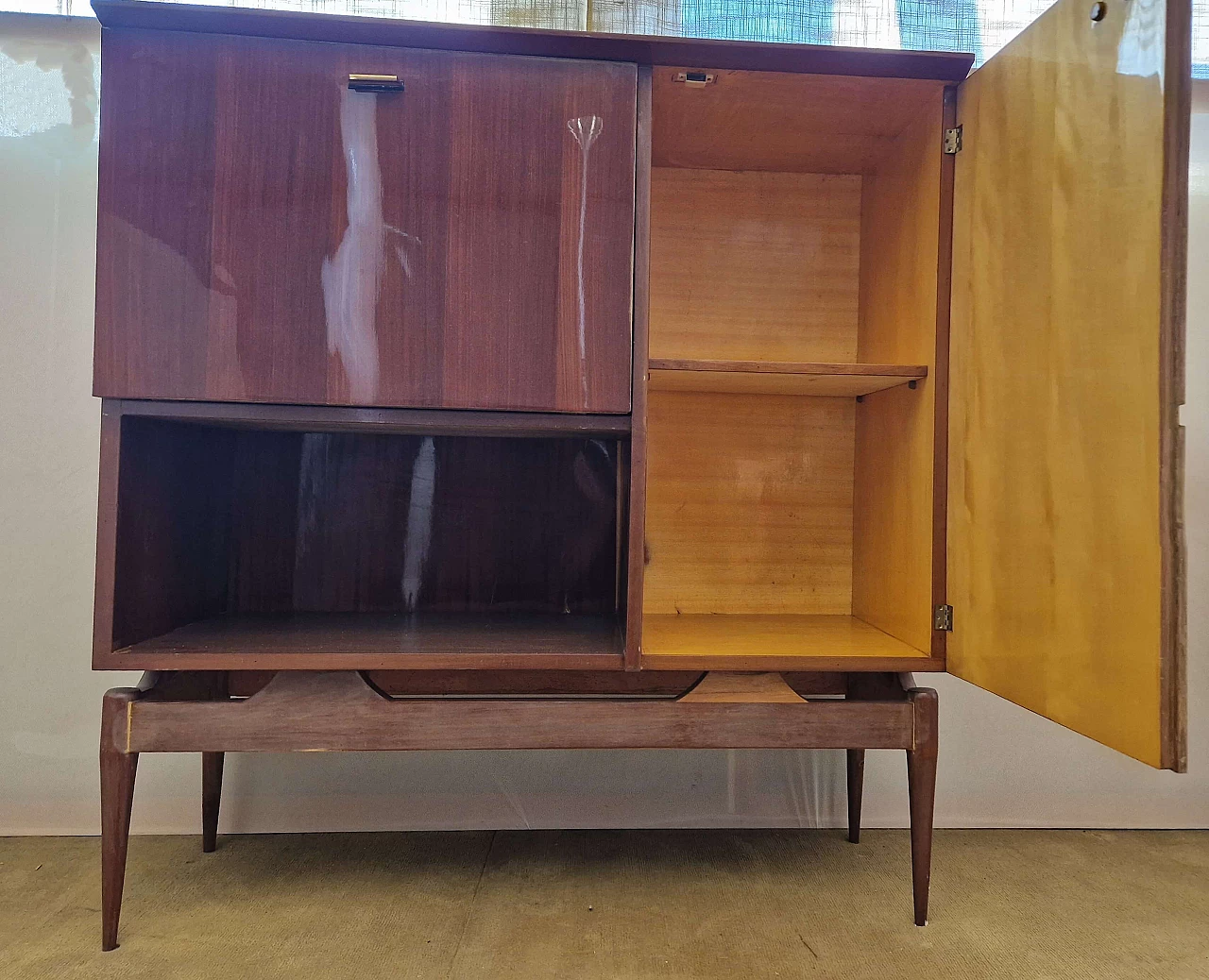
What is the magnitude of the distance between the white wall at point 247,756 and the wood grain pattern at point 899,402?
1.52 ft

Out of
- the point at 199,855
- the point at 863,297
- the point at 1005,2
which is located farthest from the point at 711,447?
the point at 199,855

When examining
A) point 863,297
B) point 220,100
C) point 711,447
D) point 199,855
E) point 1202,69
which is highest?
point 1202,69

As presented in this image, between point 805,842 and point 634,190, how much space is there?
1.20 meters

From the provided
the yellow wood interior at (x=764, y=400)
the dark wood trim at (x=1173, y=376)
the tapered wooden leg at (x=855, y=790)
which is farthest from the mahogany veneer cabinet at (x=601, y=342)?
the tapered wooden leg at (x=855, y=790)

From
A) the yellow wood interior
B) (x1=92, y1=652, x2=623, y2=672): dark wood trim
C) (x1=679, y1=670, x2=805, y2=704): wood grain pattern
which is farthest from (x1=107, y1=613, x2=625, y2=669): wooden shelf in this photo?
the yellow wood interior

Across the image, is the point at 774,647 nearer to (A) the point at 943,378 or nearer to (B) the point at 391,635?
(A) the point at 943,378

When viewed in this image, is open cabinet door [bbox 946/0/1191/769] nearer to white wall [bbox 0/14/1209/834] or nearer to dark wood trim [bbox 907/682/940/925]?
dark wood trim [bbox 907/682/940/925]

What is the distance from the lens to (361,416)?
42.5 inches

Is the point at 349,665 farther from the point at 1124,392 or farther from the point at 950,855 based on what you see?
the point at 950,855

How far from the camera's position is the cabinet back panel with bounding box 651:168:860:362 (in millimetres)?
1485

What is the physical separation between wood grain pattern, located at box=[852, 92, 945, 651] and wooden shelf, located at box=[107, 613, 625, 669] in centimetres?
45

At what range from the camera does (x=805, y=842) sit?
5.02 feet

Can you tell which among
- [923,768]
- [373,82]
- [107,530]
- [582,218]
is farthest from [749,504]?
[107,530]

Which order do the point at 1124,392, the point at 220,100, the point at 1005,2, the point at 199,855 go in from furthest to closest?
the point at 1005,2, the point at 199,855, the point at 220,100, the point at 1124,392
